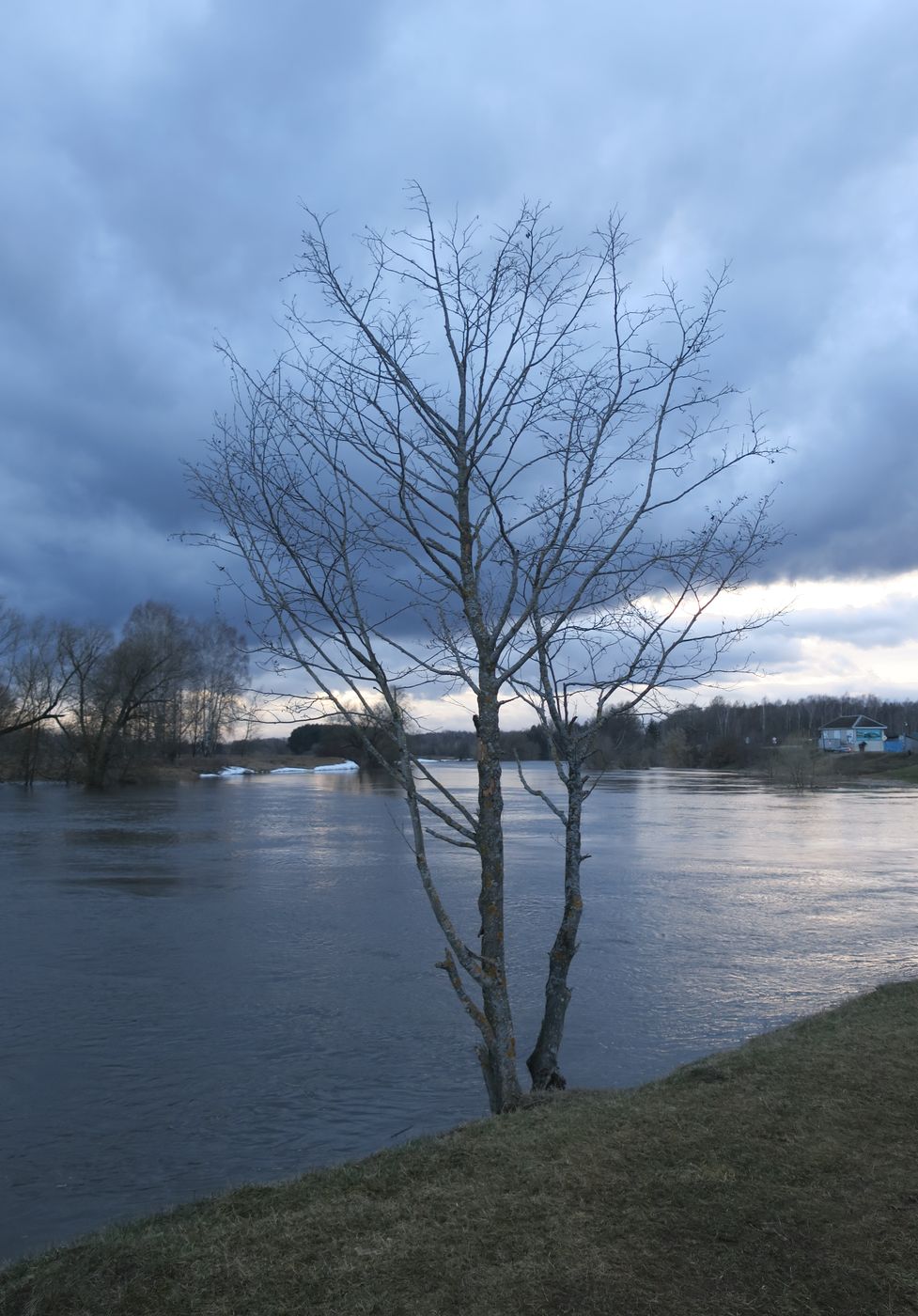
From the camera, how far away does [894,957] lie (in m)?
12.3

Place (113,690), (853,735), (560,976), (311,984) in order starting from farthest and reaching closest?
(853,735) → (113,690) → (311,984) → (560,976)

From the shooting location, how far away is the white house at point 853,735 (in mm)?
106625

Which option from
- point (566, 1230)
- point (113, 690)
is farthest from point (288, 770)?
point (566, 1230)

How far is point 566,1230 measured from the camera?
3828 mm

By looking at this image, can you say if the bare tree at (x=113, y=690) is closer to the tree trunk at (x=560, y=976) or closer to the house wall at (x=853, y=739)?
the tree trunk at (x=560, y=976)

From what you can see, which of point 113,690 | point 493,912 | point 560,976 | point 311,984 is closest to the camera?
point 493,912

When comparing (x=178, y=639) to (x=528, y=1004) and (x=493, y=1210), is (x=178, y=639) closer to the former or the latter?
(x=528, y=1004)

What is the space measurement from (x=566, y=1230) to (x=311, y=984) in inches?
301

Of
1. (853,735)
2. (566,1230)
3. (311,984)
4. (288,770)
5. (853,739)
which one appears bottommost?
(311,984)

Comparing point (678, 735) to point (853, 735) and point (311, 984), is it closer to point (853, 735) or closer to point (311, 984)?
point (311, 984)

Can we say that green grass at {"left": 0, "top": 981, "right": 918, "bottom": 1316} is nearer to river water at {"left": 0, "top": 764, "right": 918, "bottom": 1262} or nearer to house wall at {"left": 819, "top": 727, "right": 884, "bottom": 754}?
river water at {"left": 0, "top": 764, "right": 918, "bottom": 1262}

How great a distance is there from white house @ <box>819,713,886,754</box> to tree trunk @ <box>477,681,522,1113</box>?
10460 cm

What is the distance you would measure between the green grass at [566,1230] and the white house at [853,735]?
105399mm

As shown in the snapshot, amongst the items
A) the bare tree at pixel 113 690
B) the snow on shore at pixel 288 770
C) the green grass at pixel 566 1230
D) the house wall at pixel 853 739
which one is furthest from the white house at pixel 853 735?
the green grass at pixel 566 1230
